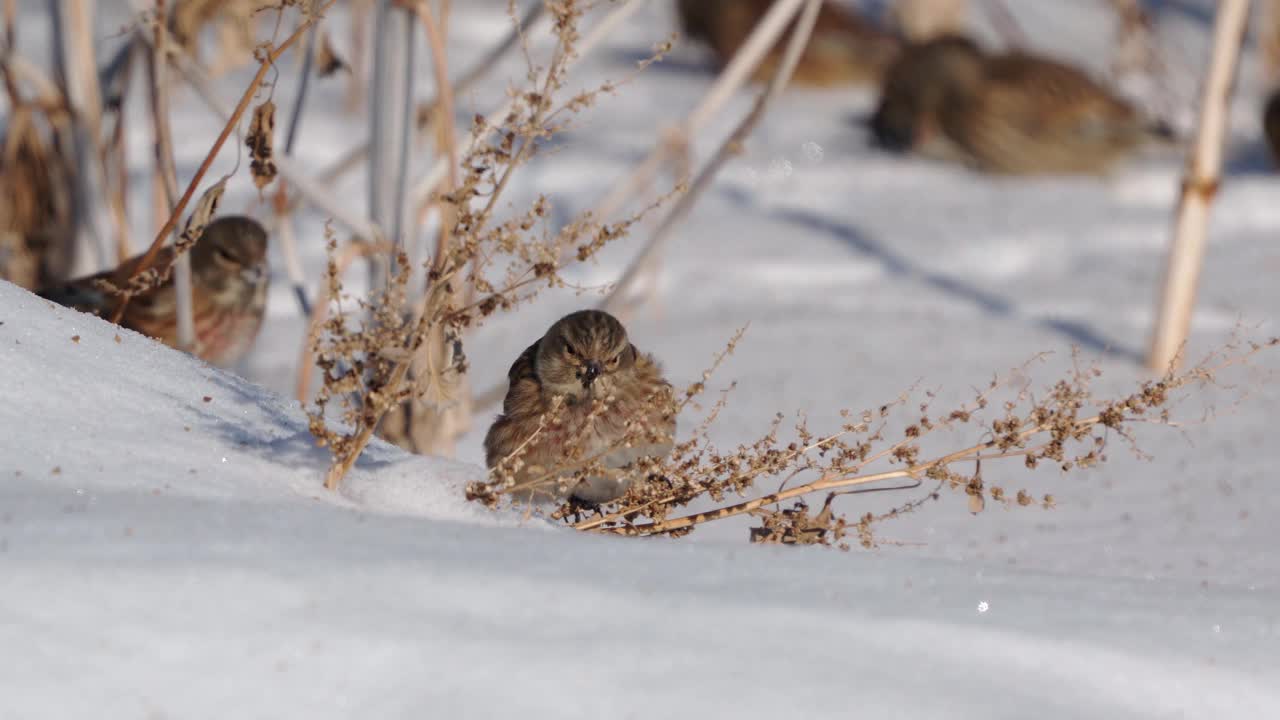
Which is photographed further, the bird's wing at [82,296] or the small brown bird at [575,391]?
the bird's wing at [82,296]

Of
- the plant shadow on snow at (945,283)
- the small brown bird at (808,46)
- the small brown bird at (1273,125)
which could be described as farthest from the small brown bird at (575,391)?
the small brown bird at (808,46)

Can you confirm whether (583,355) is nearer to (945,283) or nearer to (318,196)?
(318,196)

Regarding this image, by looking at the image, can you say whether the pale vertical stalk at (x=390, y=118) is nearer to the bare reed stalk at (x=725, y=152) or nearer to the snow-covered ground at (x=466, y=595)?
the bare reed stalk at (x=725, y=152)

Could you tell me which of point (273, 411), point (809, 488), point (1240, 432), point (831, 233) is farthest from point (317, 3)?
point (831, 233)

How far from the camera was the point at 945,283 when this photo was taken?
20.8 ft

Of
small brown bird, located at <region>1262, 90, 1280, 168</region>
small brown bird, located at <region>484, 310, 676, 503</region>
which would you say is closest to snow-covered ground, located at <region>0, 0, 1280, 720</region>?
small brown bird, located at <region>484, 310, 676, 503</region>

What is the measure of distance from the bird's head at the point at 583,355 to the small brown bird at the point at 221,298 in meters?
1.50

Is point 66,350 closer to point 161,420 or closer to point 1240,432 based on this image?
point 161,420

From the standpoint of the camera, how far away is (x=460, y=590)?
1501mm

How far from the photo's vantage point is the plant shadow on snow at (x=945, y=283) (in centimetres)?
560

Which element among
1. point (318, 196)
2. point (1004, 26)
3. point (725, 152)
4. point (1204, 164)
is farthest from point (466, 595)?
point (1004, 26)

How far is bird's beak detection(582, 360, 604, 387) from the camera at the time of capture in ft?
9.34

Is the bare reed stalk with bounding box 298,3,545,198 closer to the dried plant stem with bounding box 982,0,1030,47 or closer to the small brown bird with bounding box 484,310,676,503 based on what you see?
the small brown bird with bounding box 484,310,676,503

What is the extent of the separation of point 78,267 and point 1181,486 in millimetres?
2928
